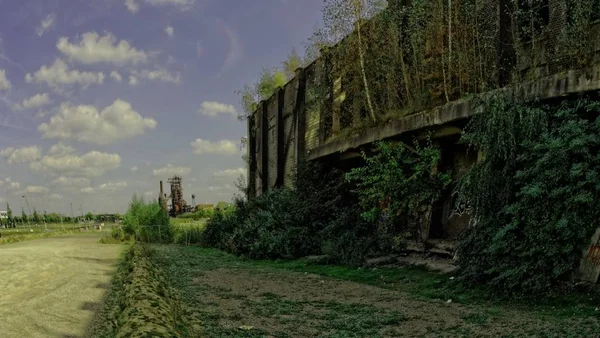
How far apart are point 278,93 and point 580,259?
1696 centimetres

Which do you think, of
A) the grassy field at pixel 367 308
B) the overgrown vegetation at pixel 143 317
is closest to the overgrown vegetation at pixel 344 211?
the grassy field at pixel 367 308

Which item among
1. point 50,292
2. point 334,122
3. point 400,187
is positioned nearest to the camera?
point 50,292

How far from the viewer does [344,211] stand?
14492 mm

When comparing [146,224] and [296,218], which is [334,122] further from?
[146,224]

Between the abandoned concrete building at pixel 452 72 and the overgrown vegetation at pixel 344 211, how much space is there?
1.54 feet

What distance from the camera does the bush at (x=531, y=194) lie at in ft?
22.8

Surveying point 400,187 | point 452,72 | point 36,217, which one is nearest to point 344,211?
point 400,187

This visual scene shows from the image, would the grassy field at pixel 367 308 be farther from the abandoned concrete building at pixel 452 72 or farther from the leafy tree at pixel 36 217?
the leafy tree at pixel 36 217

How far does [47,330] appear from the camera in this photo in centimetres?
703

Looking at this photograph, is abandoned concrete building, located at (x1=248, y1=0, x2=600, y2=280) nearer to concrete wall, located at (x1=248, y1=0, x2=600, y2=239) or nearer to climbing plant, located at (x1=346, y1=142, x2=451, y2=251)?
concrete wall, located at (x1=248, y1=0, x2=600, y2=239)

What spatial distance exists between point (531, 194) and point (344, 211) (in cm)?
752

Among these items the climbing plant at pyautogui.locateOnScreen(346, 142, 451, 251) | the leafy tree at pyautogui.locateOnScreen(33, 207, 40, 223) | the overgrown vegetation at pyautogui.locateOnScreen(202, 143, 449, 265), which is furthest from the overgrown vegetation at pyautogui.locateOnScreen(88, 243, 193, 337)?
the leafy tree at pyautogui.locateOnScreen(33, 207, 40, 223)

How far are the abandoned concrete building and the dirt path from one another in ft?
22.1

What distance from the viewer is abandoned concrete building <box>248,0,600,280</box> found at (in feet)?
26.6
